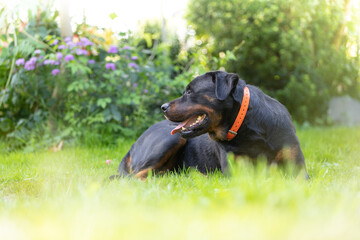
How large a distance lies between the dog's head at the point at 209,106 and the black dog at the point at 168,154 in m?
Result: 0.46

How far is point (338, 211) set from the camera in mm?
1773

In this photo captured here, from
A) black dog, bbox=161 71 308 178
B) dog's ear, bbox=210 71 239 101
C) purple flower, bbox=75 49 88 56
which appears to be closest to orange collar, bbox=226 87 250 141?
black dog, bbox=161 71 308 178

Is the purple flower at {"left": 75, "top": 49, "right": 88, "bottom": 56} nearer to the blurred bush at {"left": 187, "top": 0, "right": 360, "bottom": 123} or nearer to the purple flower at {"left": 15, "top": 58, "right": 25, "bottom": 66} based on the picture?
the purple flower at {"left": 15, "top": 58, "right": 25, "bottom": 66}

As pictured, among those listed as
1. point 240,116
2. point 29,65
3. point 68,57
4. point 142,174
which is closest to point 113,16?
point 68,57

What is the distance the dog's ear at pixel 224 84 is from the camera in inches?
132

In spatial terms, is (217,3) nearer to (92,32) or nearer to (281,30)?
(281,30)

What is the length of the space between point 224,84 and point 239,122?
1.20 ft

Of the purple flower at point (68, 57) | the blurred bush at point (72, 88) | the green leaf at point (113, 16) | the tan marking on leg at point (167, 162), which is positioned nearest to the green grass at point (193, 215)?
the tan marking on leg at point (167, 162)

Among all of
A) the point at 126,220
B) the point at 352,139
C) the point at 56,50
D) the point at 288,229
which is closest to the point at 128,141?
the point at 56,50

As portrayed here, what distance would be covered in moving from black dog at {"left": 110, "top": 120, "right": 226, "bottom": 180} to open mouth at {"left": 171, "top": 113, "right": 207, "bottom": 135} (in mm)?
452

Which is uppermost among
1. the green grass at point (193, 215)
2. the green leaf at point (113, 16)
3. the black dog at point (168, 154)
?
the green leaf at point (113, 16)

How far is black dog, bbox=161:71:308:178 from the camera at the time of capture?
340 centimetres

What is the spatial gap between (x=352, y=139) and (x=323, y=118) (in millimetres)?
3176

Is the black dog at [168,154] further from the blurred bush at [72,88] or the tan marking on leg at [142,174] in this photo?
the blurred bush at [72,88]
